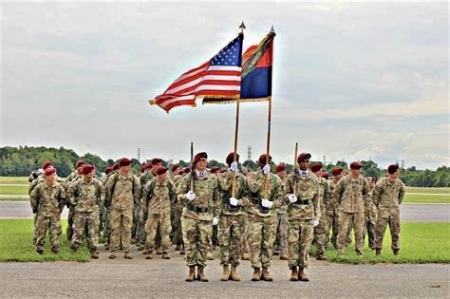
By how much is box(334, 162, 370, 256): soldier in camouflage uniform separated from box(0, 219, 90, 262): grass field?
541 cm

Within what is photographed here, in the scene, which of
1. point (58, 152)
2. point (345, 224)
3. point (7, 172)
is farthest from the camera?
point (7, 172)

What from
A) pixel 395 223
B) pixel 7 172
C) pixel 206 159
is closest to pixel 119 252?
pixel 206 159

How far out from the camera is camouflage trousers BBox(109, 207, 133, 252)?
16203 millimetres

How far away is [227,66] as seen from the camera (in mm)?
13328

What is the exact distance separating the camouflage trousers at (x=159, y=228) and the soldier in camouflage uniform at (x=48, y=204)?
1916 mm

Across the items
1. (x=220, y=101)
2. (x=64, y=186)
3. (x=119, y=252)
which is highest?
(x=220, y=101)

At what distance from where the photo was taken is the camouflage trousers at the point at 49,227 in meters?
16.1

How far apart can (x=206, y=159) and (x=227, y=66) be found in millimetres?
1683

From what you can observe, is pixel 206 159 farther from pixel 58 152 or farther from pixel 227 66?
pixel 58 152

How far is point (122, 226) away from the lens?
53.4ft

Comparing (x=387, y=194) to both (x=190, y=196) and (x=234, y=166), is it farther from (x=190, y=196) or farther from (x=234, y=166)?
(x=190, y=196)

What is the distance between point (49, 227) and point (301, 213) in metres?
6.09

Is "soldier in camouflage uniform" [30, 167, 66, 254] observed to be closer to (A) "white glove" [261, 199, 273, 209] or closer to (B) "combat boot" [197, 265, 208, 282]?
(B) "combat boot" [197, 265, 208, 282]

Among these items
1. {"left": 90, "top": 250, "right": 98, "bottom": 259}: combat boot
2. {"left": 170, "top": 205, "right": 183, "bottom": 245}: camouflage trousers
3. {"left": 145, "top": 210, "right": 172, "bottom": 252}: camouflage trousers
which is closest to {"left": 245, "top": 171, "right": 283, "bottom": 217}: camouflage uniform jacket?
{"left": 145, "top": 210, "right": 172, "bottom": 252}: camouflage trousers
